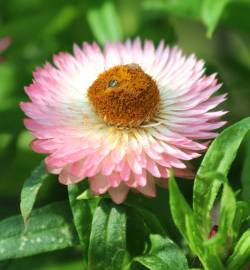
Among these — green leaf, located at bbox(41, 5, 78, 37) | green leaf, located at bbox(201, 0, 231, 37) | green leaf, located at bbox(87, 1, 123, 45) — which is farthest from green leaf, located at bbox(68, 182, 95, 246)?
green leaf, located at bbox(41, 5, 78, 37)

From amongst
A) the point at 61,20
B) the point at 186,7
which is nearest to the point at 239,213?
the point at 186,7

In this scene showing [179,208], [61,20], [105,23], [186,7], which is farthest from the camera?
[61,20]

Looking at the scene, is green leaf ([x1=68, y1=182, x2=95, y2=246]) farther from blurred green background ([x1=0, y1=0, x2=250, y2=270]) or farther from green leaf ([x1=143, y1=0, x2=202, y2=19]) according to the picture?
green leaf ([x1=143, y1=0, x2=202, y2=19])

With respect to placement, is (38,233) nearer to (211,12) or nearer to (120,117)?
(120,117)

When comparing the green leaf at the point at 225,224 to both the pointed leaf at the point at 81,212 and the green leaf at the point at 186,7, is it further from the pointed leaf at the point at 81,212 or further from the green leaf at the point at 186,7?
the green leaf at the point at 186,7

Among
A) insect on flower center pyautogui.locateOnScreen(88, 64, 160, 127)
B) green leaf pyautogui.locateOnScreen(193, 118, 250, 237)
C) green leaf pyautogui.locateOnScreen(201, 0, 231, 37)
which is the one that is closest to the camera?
green leaf pyautogui.locateOnScreen(193, 118, 250, 237)
